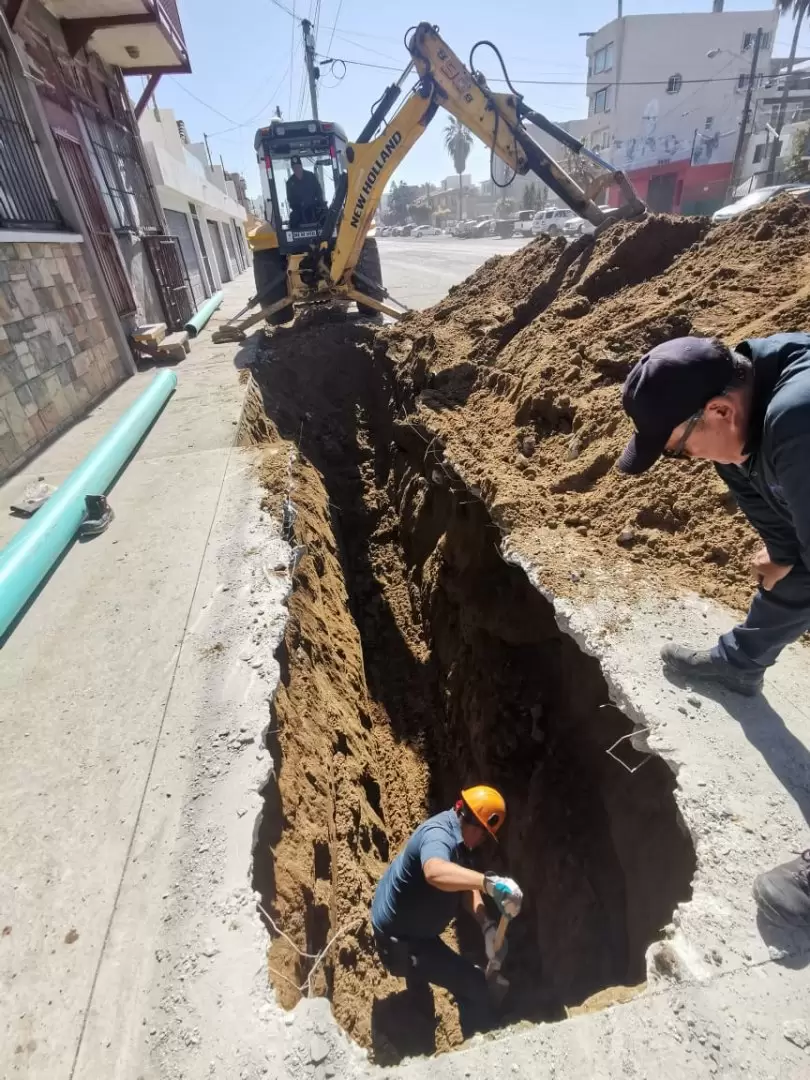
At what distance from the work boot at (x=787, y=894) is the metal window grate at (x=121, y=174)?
11.5 metres

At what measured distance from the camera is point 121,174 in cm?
1034

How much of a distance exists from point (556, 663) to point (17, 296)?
21.3ft

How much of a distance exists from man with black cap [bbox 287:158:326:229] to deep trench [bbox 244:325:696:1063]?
6.26 meters

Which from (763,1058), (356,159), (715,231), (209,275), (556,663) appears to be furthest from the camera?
(209,275)

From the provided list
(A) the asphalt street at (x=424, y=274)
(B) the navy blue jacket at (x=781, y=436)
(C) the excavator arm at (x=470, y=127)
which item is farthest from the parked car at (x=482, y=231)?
(B) the navy blue jacket at (x=781, y=436)

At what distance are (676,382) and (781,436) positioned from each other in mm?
346

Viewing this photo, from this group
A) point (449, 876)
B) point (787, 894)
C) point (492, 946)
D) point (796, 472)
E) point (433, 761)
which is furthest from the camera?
point (433, 761)

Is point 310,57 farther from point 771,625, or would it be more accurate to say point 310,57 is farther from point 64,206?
point 771,625

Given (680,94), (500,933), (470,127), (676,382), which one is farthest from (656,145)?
(500,933)

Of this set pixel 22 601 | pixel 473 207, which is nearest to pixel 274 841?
pixel 22 601

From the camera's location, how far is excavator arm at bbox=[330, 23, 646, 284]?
6891 mm

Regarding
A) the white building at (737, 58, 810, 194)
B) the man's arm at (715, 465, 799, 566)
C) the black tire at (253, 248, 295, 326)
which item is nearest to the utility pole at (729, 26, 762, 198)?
the white building at (737, 58, 810, 194)

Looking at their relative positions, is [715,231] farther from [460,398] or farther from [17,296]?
[17,296]

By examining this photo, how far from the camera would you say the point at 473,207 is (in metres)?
80.6
